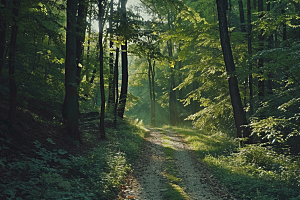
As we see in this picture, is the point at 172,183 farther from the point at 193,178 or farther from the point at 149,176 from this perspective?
the point at 149,176

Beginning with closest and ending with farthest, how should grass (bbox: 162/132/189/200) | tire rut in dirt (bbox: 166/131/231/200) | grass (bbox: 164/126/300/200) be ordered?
grass (bbox: 164/126/300/200) < grass (bbox: 162/132/189/200) < tire rut in dirt (bbox: 166/131/231/200)

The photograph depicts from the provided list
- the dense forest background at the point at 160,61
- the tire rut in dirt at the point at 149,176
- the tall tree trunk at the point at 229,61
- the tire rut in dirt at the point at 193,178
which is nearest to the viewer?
the tire rut in dirt at the point at 193,178

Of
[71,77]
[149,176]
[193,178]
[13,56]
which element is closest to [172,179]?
[193,178]

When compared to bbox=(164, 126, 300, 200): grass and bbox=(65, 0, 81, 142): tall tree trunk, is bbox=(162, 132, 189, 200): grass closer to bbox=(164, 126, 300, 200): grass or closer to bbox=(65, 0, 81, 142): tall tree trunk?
bbox=(164, 126, 300, 200): grass

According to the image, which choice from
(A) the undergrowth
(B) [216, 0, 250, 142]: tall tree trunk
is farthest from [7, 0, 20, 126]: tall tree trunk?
(B) [216, 0, 250, 142]: tall tree trunk

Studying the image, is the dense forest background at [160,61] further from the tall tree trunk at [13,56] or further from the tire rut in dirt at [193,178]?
the tire rut in dirt at [193,178]

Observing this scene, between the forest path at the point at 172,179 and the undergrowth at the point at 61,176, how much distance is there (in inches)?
24.8

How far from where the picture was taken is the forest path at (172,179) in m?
6.45

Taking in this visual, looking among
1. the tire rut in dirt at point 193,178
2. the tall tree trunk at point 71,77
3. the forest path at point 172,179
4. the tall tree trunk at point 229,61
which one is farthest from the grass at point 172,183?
the tall tree trunk at point 71,77

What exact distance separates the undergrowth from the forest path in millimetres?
630

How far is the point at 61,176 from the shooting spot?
5.34m

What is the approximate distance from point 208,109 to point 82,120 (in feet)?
26.6

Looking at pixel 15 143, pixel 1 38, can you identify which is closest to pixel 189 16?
pixel 1 38

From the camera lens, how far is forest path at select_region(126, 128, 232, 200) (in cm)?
645
